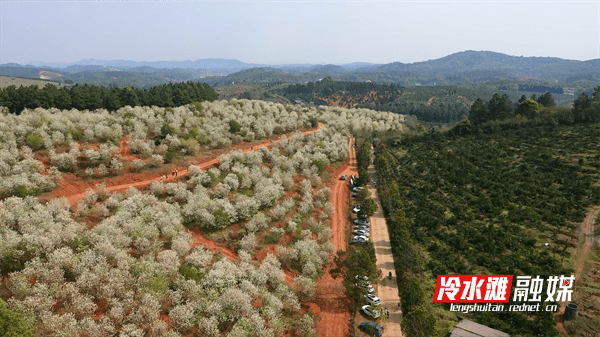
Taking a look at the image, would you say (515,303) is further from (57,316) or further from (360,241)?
(57,316)

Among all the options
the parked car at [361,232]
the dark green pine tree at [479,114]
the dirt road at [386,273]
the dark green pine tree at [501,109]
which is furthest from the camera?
the dark green pine tree at [479,114]

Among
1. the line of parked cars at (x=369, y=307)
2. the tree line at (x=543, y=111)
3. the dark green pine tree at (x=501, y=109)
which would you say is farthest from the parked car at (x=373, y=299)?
the dark green pine tree at (x=501, y=109)

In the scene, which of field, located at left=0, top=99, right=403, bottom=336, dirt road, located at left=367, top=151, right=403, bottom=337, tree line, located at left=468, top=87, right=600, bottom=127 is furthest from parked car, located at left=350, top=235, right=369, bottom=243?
tree line, located at left=468, top=87, right=600, bottom=127

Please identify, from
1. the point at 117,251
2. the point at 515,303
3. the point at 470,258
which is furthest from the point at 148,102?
the point at 515,303

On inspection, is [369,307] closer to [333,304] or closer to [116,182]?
[333,304]

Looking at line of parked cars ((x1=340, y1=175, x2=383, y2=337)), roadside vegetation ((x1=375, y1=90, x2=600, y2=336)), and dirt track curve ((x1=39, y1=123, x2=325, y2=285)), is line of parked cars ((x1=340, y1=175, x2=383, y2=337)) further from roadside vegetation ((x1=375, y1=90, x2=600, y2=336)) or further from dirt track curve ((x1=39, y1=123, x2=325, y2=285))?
dirt track curve ((x1=39, y1=123, x2=325, y2=285))

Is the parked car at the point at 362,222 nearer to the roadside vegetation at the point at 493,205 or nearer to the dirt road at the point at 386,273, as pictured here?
the dirt road at the point at 386,273
